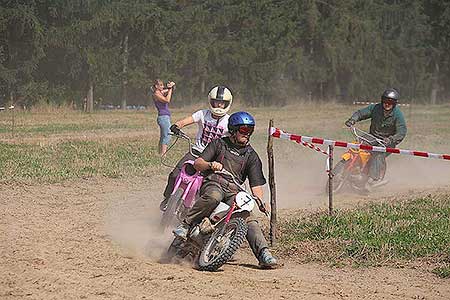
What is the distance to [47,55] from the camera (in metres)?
42.0

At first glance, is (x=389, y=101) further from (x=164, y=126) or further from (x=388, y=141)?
(x=164, y=126)

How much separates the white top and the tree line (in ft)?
101

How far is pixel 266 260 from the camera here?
8500mm

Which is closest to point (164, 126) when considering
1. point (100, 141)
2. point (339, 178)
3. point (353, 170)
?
point (100, 141)

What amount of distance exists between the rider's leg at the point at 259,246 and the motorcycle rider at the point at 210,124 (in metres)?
1.90

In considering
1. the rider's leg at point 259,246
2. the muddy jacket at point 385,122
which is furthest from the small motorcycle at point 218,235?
the muddy jacket at point 385,122

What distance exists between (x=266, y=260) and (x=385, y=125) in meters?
7.18

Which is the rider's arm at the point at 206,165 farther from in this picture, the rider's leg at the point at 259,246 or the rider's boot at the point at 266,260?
the rider's boot at the point at 266,260

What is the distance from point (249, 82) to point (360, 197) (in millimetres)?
38851

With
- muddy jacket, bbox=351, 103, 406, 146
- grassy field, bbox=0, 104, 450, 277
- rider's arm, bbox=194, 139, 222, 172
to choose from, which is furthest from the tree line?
rider's arm, bbox=194, 139, 222, 172

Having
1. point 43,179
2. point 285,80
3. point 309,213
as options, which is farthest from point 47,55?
point 309,213

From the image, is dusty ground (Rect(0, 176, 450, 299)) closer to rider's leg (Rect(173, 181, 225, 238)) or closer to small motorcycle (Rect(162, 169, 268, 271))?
small motorcycle (Rect(162, 169, 268, 271))

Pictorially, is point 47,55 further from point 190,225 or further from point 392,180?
point 190,225

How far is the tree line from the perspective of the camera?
41562 millimetres
